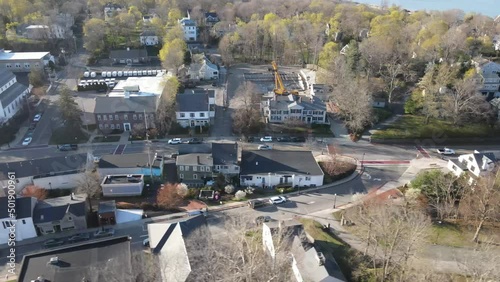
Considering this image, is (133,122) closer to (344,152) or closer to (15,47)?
(344,152)

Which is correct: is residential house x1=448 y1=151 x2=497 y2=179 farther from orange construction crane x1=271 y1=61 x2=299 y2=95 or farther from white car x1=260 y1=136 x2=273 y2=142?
orange construction crane x1=271 y1=61 x2=299 y2=95

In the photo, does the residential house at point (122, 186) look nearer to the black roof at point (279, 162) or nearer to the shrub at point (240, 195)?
the shrub at point (240, 195)

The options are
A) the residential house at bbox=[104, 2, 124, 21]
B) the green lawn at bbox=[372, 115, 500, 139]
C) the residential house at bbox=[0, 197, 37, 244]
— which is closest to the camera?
the residential house at bbox=[0, 197, 37, 244]

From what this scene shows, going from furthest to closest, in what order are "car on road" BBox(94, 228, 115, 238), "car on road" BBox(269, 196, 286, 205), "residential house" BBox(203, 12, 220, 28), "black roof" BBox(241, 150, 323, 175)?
"residential house" BBox(203, 12, 220, 28), "black roof" BBox(241, 150, 323, 175), "car on road" BBox(269, 196, 286, 205), "car on road" BBox(94, 228, 115, 238)

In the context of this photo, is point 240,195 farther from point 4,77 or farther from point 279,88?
point 4,77

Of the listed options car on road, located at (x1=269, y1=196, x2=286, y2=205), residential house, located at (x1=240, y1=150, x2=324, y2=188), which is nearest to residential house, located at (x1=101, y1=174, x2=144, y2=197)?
residential house, located at (x1=240, y1=150, x2=324, y2=188)
